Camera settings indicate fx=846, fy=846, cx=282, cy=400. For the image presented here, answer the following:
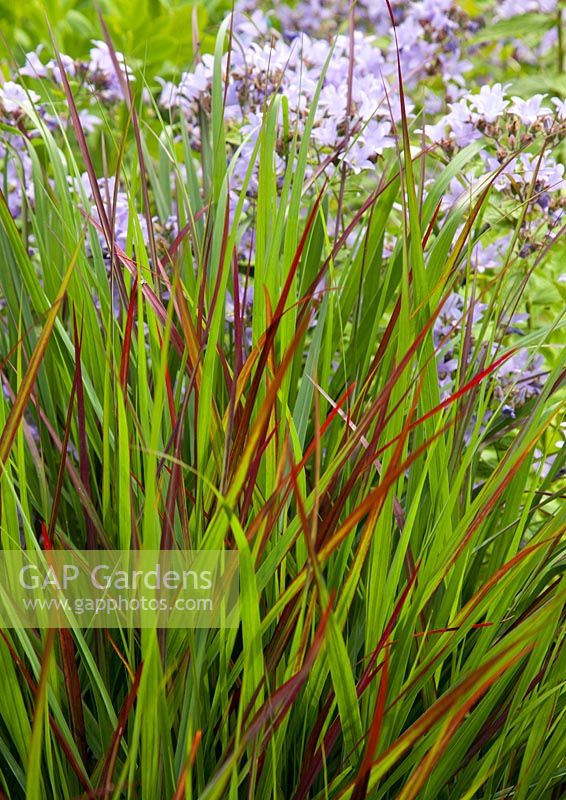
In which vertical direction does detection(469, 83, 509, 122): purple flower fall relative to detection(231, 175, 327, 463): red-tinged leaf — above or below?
above

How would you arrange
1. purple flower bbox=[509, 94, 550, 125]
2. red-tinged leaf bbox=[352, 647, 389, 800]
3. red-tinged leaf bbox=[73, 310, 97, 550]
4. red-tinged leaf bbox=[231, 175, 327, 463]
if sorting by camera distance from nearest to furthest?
red-tinged leaf bbox=[352, 647, 389, 800]
red-tinged leaf bbox=[231, 175, 327, 463]
red-tinged leaf bbox=[73, 310, 97, 550]
purple flower bbox=[509, 94, 550, 125]

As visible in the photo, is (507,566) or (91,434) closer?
(507,566)

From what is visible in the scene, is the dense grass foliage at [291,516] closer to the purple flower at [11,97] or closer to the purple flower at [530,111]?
the purple flower at [530,111]

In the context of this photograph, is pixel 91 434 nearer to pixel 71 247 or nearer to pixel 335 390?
pixel 71 247

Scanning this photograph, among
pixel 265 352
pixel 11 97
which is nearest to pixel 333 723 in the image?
pixel 265 352

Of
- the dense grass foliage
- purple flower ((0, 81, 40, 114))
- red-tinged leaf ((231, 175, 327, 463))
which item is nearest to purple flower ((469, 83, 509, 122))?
the dense grass foliage

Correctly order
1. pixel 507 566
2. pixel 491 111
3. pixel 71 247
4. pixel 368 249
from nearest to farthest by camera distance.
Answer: pixel 507 566
pixel 71 247
pixel 368 249
pixel 491 111

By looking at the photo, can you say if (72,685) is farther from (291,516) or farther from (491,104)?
(491,104)

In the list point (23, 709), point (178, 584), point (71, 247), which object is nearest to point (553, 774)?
point (178, 584)

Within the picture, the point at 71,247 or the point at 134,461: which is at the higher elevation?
the point at 71,247

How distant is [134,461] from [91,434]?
12 cm

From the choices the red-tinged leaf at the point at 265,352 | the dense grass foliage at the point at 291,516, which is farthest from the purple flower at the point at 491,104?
the red-tinged leaf at the point at 265,352

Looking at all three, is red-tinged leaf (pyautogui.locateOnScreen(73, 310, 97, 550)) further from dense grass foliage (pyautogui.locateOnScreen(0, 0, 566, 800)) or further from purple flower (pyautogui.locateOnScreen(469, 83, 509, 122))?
purple flower (pyautogui.locateOnScreen(469, 83, 509, 122))

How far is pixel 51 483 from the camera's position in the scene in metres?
1.17
